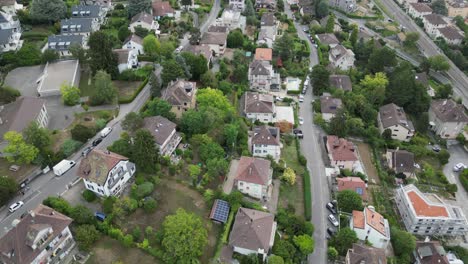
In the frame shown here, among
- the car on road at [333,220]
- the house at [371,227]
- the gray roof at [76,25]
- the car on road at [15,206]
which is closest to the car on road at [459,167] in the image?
the house at [371,227]

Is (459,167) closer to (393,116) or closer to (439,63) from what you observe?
(393,116)

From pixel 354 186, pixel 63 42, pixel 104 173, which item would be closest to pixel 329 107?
pixel 354 186

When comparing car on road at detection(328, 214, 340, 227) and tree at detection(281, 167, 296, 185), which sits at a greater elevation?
tree at detection(281, 167, 296, 185)

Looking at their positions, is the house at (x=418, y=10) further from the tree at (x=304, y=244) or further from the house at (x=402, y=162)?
the tree at (x=304, y=244)

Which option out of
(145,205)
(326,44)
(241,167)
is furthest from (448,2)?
(145,205)

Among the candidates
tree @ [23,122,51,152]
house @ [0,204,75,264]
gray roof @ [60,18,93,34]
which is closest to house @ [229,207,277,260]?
house @ [0,204,75,264]

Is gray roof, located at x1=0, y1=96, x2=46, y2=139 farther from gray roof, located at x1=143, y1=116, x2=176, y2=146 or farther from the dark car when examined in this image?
gray roof, located at x1=143, y1=116, x2=176, y2=146
